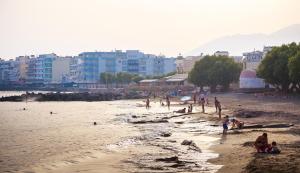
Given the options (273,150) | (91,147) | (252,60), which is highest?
(252,60)

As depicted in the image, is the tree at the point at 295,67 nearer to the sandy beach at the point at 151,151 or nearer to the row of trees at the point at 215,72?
the sandy beach at the point at 151,151

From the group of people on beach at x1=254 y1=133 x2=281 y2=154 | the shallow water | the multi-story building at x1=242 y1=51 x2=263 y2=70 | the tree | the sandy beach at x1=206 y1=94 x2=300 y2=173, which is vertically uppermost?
the multi-story building at x1=242 y1=51 x2=263 y2=70

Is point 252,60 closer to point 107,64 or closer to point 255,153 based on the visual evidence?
point 107,64

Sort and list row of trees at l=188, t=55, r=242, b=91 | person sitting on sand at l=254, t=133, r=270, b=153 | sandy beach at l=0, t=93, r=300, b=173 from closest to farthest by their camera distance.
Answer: sandy beach at l=0, t=93, r=300, b=173, person sitting on sand at l=254, t=133, r=270, b=153, row of trees at l=188, t=55, r=242, b=91

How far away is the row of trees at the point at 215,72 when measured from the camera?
8695cm

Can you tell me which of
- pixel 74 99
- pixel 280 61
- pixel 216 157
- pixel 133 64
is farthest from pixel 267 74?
pixel 133 64

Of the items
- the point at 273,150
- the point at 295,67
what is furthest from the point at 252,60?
the point at 273,150

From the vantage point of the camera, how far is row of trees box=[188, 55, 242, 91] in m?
86.9

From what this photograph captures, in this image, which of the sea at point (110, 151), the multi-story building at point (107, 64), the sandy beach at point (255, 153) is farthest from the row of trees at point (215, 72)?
the multi-story building at point (107, 64)

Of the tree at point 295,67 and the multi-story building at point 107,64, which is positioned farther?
the multi-story building at point 107,64

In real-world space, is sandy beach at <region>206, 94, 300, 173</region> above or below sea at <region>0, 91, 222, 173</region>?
above

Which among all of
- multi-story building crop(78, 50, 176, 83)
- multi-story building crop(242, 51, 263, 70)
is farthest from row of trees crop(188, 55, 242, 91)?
multi-story building crop(78, 50, 176, 83)

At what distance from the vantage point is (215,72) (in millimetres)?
86562

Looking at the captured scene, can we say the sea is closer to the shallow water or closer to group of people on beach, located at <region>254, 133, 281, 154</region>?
the shallow water
